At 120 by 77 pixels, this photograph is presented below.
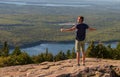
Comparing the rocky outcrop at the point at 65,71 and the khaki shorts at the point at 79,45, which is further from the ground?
the khaki shorts at the point at 79,45

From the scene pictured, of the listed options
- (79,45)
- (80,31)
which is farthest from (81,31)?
(79,45)

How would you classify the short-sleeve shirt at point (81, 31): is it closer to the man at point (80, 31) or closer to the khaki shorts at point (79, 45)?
the man at point (80, 31)

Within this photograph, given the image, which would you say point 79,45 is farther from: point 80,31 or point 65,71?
point 65,71

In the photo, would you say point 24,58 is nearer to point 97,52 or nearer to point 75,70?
point 97,52

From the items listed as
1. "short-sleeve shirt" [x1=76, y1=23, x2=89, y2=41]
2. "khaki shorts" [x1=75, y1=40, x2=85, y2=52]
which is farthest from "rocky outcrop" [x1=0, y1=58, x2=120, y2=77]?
"short-sleeve shirt" [x1=76, y1=23, x2=89, y2=41]

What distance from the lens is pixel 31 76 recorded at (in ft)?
59.6

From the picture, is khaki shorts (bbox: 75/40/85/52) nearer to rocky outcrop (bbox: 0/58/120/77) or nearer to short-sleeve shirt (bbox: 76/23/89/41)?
short-sleeve shirt (bbox: 76/23/89/41)

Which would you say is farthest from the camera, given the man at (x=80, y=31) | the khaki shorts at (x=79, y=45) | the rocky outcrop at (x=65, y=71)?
the khaki shorts at (x=79, y=45)

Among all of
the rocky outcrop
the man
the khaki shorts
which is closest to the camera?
the rocky outcrop

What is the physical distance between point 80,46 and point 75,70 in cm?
166

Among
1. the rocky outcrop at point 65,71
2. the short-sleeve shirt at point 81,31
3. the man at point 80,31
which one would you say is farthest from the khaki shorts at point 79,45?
the rocky outcrop at point 65,71

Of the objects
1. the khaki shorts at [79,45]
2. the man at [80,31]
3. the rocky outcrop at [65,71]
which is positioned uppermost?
the man at [80,31]

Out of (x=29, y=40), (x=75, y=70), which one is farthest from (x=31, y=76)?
(x=29, y=40)

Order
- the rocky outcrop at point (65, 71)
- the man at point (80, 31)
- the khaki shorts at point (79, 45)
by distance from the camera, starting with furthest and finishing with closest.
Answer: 1. the khaki shorts at point (79, 45)
2. the man at point (80, 31)
3. the rocky outcrop at point (65, 71)
